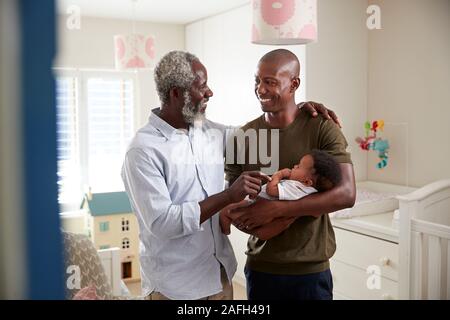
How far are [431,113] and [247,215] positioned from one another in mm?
1054

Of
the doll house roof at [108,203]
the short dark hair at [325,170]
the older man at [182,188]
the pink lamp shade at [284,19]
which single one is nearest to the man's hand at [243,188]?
the older man at [182,188]

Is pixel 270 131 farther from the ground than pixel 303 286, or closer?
farther from the ground

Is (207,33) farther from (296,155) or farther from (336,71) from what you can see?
(296,155)

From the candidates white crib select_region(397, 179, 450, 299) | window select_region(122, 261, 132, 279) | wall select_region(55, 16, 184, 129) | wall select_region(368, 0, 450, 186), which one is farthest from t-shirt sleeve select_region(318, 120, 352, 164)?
window select_region(122, 261, 132, 279)

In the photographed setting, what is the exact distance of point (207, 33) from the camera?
1738 mm

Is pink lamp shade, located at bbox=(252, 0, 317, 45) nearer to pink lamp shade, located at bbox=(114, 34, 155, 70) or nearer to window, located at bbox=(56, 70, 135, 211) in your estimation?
pink lamp shade, located at bbox=(114, 34, 155, 70)

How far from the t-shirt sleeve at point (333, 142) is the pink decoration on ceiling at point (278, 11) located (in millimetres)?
313

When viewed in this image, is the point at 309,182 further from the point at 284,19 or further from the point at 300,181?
the point at 284,19

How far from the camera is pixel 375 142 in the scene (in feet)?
5.00

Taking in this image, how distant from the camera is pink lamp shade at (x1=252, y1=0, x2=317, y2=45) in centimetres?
95

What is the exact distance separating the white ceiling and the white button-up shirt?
38.4 inches

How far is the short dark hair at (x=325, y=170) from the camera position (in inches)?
27.8

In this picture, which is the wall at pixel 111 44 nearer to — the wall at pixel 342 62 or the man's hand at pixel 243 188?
the wall at pixel 342 62
